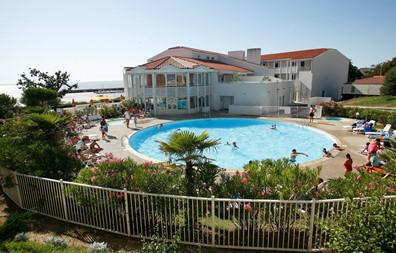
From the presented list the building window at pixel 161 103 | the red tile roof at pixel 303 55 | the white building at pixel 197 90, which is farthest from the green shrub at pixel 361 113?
the building window at pixel 161 103

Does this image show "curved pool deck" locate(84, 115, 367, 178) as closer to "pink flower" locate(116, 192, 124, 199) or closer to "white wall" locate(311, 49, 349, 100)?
"pink flower" locate(116, 192, 124, 199)

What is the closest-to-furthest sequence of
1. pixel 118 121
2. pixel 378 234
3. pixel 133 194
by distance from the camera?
pixel 378 234
pixel 133 194
pixel 118 121

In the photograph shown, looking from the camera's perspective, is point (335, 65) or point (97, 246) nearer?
point (97, 246)

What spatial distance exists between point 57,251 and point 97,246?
2.44 ft

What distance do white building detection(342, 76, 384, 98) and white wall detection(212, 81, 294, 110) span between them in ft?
53.3

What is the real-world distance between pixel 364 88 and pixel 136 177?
4592 centimetres

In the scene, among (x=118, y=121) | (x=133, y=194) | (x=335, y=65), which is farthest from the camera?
(x=335, y=65)

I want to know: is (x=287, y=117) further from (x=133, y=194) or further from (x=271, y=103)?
(x=133, y=194)

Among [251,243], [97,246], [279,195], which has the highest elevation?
[279,195]

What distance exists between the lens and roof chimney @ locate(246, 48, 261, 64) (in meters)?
44.5

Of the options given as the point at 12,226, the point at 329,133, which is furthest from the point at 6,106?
the point at 329,133

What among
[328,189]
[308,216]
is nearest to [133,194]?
[308,216]

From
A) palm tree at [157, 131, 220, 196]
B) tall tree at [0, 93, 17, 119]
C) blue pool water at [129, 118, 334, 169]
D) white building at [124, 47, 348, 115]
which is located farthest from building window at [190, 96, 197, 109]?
palm tree at [157, 131, 220, 196]

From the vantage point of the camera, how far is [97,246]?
5227 millimetres
